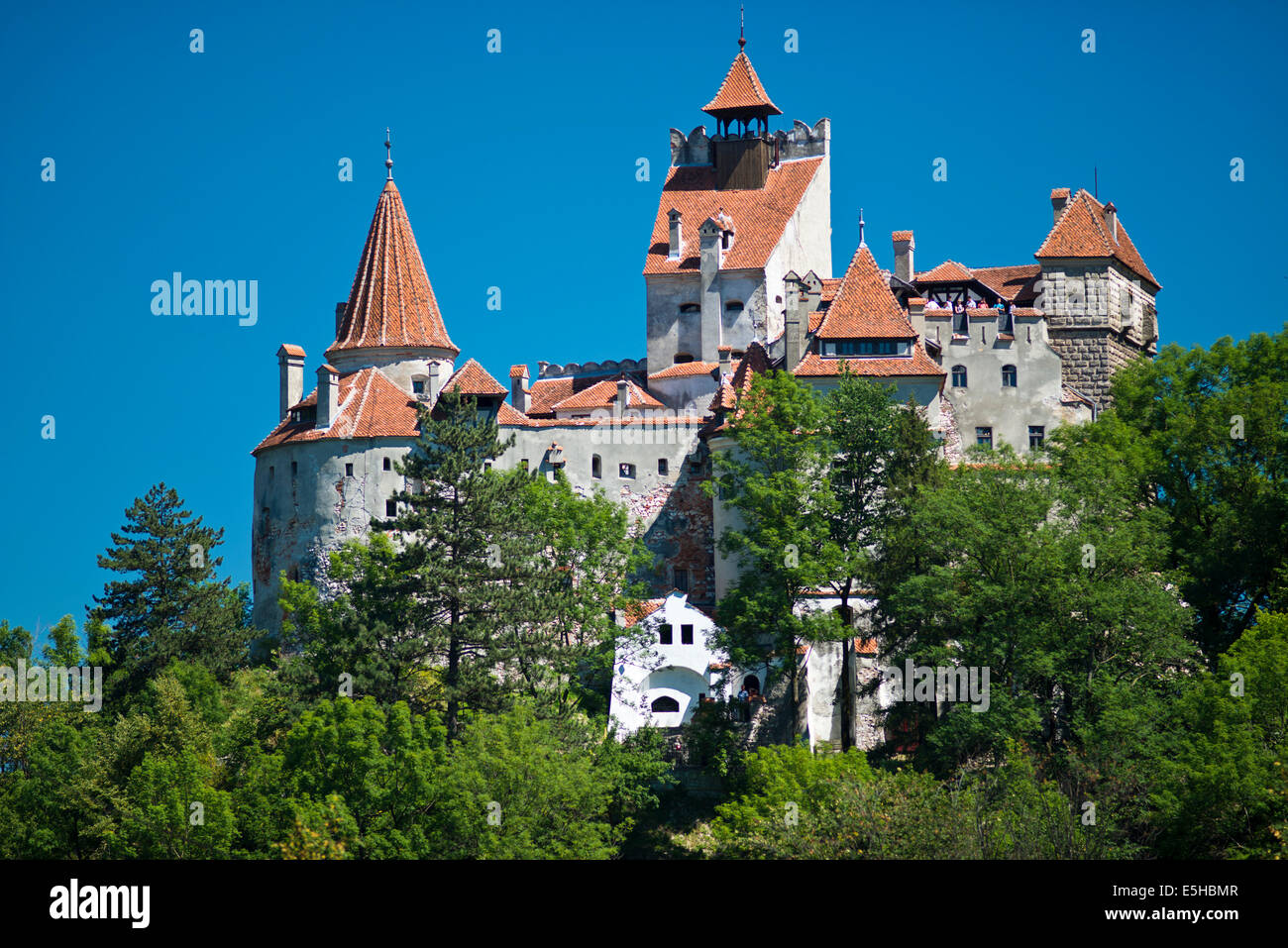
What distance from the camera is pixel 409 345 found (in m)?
80.6

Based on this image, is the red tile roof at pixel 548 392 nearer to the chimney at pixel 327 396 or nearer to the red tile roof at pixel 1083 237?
the chimney at pixel 327 396

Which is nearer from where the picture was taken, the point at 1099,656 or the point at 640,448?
the point at 1099,656

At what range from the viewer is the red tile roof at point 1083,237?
7806 cm

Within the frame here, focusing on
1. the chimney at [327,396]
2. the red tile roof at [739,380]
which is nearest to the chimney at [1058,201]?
the red tile roof at [739,380]

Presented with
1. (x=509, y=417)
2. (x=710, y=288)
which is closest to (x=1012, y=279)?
(x=710, y=288)

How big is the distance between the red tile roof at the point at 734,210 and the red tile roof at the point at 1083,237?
39.4 ft

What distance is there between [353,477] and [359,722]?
2108 cm

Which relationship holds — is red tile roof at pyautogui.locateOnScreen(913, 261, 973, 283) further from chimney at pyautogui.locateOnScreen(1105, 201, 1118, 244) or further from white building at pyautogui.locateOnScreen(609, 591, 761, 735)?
white building at pyautogui.locateOnScreen(609, 591, 761, 735)

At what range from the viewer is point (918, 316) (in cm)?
7444

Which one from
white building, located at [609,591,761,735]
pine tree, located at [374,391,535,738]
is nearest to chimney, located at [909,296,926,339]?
white building, located at [609,591,761,735]

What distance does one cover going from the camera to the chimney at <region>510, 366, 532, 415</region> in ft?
254

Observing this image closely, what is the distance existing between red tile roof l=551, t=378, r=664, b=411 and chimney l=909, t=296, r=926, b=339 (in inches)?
433
